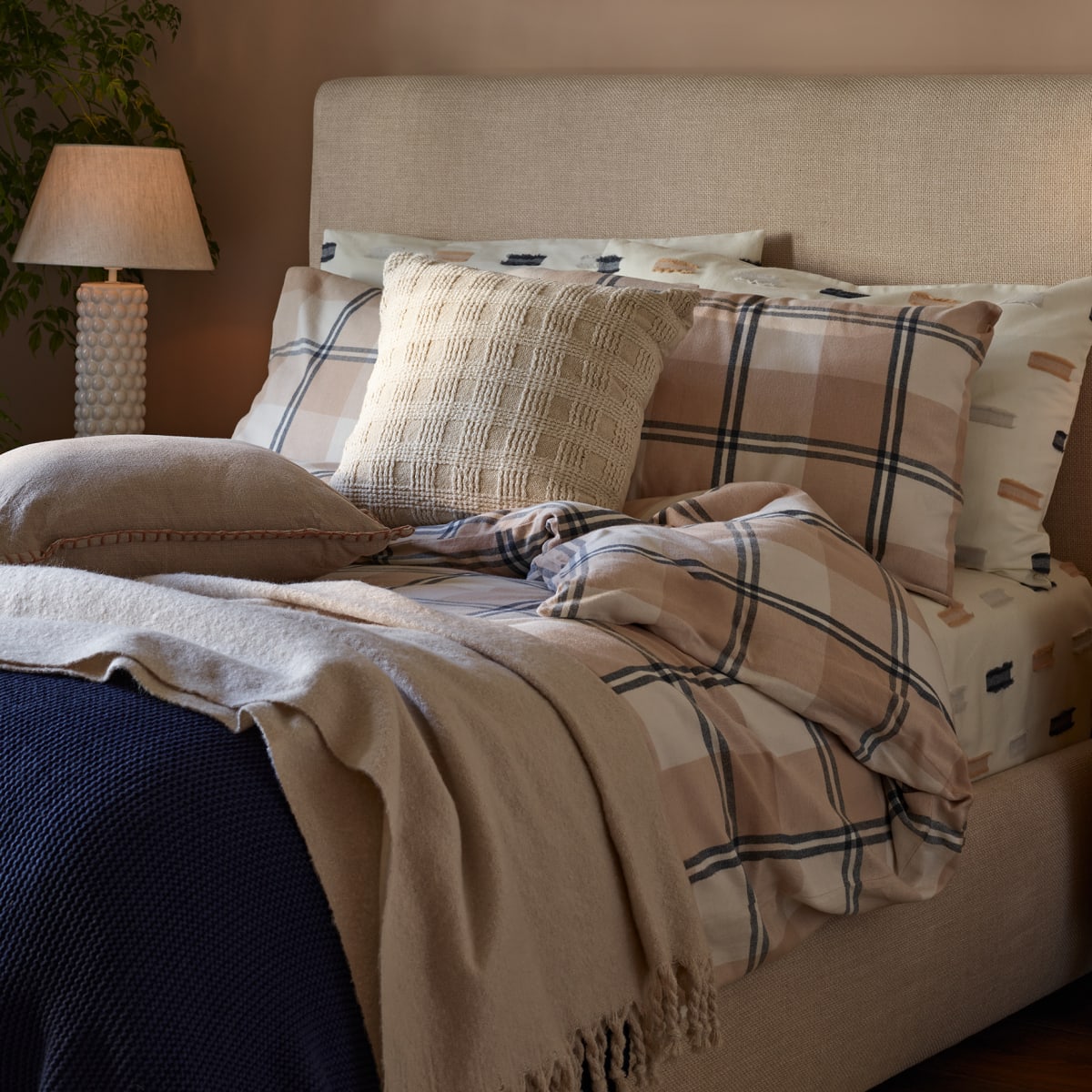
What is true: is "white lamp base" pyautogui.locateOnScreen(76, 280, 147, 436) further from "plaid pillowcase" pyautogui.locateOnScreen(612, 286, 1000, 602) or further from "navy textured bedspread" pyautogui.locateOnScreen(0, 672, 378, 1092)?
"navy textured bedspread" pyautogui.locateOnScreen(0, 672, 378, 1092)

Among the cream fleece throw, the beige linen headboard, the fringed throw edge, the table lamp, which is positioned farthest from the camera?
the table lamp

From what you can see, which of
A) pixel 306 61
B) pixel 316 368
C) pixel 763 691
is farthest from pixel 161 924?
pixel 306 61

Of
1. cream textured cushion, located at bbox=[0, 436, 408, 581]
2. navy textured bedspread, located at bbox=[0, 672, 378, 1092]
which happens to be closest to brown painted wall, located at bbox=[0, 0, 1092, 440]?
cream textured cushion, located at bbox=[0, 436, 408, 581]

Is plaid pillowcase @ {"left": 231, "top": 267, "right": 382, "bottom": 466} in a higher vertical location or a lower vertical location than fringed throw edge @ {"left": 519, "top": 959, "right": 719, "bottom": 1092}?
higher

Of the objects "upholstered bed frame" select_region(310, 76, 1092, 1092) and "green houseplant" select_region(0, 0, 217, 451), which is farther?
"green houseplant" select_region(0, 0, 217, 451)

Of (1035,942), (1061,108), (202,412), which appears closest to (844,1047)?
(1035,942)

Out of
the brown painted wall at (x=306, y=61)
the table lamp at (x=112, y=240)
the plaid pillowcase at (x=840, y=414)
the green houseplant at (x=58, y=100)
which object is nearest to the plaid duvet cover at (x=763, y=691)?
the plaid pillowcase at (x=840, y=414)

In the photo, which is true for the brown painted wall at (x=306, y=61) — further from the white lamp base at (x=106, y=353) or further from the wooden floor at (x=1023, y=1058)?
the wooden floor at (x=1023, y=1058)

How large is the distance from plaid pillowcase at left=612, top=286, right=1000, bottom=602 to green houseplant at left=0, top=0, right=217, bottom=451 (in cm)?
160

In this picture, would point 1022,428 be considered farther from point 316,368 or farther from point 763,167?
point 316,368

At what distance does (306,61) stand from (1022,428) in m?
1.88

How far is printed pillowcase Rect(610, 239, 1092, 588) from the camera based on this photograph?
2.01 m

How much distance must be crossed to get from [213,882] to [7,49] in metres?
2.62

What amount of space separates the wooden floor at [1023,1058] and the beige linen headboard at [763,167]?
0.65 meters
